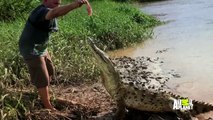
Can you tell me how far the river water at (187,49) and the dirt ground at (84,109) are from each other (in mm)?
1375

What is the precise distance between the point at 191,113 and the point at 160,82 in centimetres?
210

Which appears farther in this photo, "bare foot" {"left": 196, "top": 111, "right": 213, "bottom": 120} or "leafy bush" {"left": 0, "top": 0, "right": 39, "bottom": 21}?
"leafy bush" {"left": 0, "top": 0, "right": 39, "bottom": 21}

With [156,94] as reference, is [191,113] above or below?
below

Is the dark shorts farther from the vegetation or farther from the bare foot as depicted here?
the bare foot

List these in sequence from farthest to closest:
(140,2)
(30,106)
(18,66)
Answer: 1. (140,2)
2. (18,66)
3. (30,106)

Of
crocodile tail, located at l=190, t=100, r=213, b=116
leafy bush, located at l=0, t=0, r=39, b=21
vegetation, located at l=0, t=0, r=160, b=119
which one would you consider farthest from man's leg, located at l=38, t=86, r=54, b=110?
leafy bush, located at l=0, t=0, r=39, b=21

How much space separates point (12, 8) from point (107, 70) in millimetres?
7340

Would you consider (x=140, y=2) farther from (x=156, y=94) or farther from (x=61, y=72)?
(x=156, y=94)

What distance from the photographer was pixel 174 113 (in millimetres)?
5094

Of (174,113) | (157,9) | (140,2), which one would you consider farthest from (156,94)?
(140,2)

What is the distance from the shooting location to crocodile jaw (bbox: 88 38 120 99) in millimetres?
5074

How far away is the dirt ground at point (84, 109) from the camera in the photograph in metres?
5.27

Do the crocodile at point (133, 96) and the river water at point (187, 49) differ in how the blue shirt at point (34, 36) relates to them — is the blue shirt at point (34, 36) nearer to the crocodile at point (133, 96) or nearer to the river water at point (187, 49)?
the crocodile at point (133, 96)

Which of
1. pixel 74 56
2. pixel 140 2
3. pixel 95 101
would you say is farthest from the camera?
pixel 140 2
